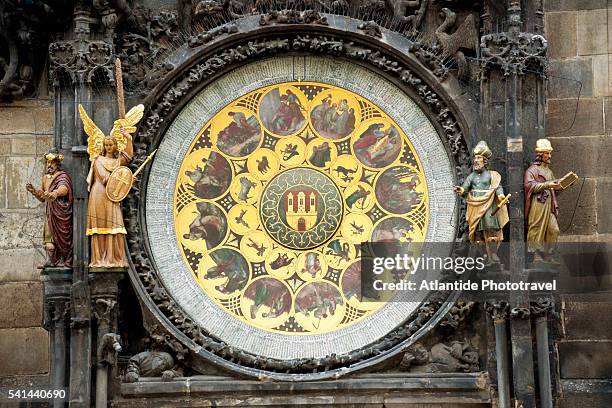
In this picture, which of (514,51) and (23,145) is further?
(23,145)

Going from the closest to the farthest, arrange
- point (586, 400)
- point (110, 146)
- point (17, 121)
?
point (110, 146), point (586, 400), point (17, 121)

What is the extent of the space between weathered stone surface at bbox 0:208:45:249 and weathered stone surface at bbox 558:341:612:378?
4.27 metres

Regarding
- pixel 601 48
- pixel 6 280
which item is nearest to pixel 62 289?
pixel 6 280

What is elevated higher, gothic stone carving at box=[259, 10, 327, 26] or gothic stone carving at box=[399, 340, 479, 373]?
gothic stone carving at box=[259, 10, 327, 26]

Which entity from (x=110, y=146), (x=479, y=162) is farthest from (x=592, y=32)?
(x=110, y=146)

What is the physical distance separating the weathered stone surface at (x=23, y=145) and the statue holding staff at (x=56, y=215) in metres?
0.70

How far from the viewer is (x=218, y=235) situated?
14.0 meters

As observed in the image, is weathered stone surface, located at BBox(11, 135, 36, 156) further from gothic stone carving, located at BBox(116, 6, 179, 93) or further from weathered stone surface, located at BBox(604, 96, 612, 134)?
weathered stone surface, located at BBox(604, 96, 612, 134)

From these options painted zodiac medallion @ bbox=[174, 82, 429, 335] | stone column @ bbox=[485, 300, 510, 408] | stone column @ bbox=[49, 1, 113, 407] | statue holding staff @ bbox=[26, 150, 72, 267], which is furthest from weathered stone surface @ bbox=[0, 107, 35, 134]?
stone column @ bbox=[485, 300, 510, 408]

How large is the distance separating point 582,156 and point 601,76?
682mm

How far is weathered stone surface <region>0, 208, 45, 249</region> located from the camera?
46.6 feet

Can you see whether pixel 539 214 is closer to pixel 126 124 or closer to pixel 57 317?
pixel 126 124

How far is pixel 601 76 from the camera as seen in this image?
14.4 m

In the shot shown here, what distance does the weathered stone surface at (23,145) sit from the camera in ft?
47.1
